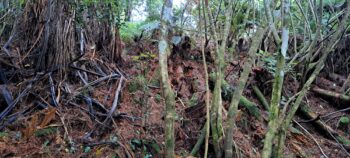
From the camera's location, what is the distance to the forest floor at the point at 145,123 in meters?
3.27

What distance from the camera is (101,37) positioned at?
5.44 m

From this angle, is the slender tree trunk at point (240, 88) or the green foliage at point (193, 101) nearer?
the slender tree trunk at point (240, 88)

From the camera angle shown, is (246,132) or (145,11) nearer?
(246,132)

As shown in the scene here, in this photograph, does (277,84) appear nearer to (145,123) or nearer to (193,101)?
(145,123)

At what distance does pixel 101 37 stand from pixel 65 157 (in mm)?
2751

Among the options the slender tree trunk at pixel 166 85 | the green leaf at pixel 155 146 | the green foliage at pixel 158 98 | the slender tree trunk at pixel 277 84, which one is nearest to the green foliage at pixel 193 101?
the green foliage at pixel 158 98

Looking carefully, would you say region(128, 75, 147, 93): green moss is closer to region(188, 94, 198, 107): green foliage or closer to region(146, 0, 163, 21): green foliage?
region(188, 94, 198, 107): green foliage

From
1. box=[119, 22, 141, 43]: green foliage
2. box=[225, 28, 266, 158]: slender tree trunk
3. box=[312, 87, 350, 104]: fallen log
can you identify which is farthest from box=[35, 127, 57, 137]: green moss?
box=[312, 87, 350, 104]: fallen log

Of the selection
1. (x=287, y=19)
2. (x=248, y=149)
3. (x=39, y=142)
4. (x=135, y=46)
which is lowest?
(x=248, y=149)

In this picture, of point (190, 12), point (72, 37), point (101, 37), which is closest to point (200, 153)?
point (72, 37)

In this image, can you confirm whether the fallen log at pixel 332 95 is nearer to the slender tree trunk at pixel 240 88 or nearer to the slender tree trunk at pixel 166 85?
the slender tree trunk at pixel 240 88

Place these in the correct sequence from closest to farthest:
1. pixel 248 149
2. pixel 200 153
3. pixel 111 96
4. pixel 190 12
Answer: pixel 200 153 < pixel 248 149 < pixel 111 96 < pixel 190 12

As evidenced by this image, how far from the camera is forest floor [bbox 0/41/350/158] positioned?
3266 mm

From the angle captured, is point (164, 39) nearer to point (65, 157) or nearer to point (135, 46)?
point (65, 157)
